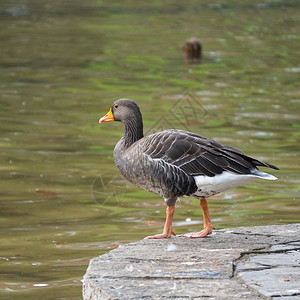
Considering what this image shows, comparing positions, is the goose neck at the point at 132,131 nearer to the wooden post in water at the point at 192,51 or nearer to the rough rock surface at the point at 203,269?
the rough rock surface at the point at 203,269

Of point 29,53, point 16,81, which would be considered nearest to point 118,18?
point 29,53

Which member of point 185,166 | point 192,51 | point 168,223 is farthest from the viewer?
point 192,51

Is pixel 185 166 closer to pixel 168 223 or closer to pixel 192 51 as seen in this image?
pixel 168 223

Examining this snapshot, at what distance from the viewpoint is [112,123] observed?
50.5ft

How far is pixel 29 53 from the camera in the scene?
74.6 feet

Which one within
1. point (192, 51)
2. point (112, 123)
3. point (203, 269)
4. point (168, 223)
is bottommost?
point (192, 51)

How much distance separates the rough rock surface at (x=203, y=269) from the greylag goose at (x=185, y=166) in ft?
1.26

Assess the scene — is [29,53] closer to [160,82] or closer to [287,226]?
[160,82]

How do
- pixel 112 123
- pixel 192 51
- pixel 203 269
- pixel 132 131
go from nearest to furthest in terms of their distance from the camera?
pixel 203 269, pixel 132 131, pixel 112 123, pixel 192 51

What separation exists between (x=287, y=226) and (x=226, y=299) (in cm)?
229

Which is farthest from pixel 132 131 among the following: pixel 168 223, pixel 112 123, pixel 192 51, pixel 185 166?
pixel 192 51

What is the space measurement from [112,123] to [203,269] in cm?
938

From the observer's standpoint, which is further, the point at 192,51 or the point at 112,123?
the point at 192,51

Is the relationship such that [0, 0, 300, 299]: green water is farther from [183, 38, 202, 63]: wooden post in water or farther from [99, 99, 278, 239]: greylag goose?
[99, 99, 278, 239]: greylag goose
